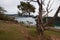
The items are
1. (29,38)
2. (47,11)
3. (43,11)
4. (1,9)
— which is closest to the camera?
(47,11)

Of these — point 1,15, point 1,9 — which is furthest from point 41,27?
point 1,9

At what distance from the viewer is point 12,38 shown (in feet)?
60.2

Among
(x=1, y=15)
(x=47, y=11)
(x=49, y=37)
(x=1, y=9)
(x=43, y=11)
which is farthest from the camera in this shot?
(x=1, y=9)

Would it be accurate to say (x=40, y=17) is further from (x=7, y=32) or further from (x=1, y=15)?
(x=1, y=15)

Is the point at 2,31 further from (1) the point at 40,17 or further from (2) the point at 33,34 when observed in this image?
(1) the point at 40,17

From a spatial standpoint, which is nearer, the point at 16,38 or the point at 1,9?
the point at 16,38

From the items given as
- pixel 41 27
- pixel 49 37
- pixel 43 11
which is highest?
pixel 43 11

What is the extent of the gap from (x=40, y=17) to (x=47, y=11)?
996 mm

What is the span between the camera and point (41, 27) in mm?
13945

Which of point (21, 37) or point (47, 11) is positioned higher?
point (47, 11)

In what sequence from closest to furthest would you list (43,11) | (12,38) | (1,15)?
(43,11) → (12,38) → (1,15)

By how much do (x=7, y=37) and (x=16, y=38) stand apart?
2.60 feet

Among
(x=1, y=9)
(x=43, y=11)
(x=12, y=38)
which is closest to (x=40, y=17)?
(x=43, y=11)

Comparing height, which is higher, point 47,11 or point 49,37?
point 47,11
